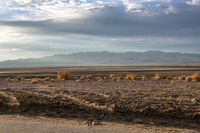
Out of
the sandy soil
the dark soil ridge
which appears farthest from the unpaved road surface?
the dark soil ridge

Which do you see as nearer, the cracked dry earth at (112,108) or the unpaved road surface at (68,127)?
the unpaved road surface at (68,127)

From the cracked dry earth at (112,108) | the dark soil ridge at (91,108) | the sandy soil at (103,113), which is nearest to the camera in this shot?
the sandy soil at (103,113)

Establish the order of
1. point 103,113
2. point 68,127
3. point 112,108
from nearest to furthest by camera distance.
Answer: point 68,127 → point 103,113 → point 112,108

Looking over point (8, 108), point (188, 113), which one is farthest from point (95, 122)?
point (8, 108)

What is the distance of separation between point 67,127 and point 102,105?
491 cm

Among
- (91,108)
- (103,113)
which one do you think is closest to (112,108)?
(103,113)

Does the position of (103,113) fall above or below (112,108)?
below

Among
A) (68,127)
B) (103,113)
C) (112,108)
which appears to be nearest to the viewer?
(68,127)

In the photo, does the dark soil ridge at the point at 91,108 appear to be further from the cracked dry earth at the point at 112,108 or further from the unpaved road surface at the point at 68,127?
the unpaved road surface at the point at 68,127

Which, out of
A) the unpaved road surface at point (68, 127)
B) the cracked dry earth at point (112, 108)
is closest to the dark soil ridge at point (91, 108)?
the cracked dry earth at point (112, 108)

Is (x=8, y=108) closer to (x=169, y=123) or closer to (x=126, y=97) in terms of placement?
(x=126, y=97)

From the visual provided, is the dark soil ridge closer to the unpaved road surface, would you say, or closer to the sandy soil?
the sandy soil

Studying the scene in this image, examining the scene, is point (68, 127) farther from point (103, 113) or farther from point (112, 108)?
point (112, 108)

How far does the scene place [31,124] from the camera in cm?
1521
